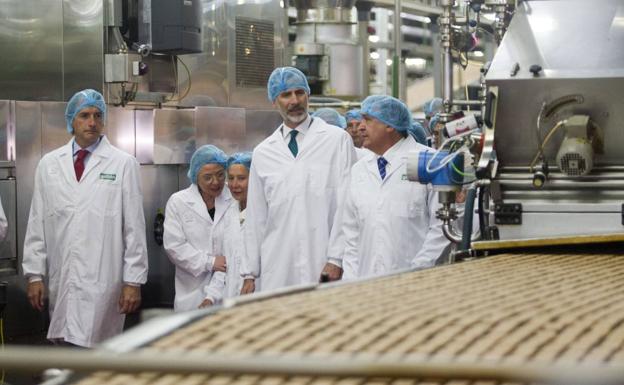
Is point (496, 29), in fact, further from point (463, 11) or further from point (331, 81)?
point (331, 81)

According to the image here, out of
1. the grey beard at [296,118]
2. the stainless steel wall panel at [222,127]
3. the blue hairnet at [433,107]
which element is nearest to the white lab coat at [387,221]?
the grey beard at [296,118]

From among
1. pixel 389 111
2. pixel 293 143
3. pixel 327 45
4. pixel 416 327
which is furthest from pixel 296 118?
pixel 327 45

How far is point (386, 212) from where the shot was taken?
4.66 m

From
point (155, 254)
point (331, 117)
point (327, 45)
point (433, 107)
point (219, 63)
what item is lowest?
point (155, 254)

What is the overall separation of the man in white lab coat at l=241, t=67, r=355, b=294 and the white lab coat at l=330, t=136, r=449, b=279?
212mm

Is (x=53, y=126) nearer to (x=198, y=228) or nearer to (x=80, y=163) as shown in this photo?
(x=80, y=163)

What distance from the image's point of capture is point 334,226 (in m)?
4.94

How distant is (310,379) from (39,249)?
3.82 m

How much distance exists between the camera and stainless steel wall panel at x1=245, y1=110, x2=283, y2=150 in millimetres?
7164

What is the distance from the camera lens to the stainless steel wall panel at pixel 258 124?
7.16 meters

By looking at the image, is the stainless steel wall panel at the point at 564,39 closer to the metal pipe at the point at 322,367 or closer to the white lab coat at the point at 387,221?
the white lab coat at the point at 387,221

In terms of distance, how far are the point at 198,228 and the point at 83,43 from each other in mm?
1271

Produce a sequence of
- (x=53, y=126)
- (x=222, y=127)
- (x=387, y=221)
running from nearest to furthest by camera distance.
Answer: (x=387, y=221) → (x=53, y=126) → (x=222, y=127)

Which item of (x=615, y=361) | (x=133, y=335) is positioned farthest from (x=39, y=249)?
(x=615, y=361)
